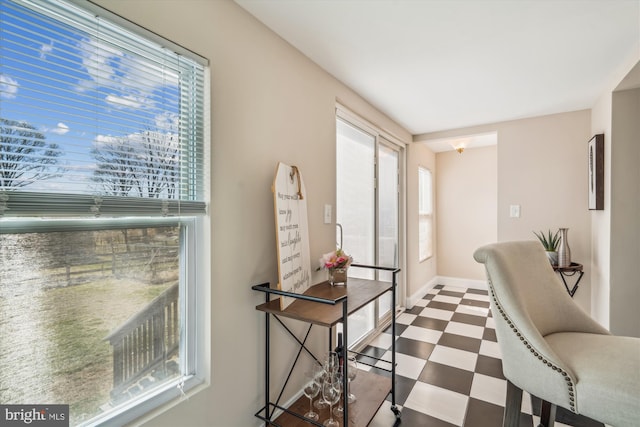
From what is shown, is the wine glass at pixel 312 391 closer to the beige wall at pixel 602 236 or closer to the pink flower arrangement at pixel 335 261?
the pink flower arrangement at pixel 335 261

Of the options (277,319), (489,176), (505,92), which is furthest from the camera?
(489,176)

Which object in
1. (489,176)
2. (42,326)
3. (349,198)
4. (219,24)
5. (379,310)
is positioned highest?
(219,24)

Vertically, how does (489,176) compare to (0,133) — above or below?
above

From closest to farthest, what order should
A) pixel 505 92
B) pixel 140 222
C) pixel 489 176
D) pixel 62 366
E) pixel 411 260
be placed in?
pixel 62 366 < pixel 140 222 < pixel 505 92 < pixel 411 260 < pixel 489 176

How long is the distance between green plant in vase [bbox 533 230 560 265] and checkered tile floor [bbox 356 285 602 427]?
2.97 ft

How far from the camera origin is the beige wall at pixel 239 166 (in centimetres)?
123

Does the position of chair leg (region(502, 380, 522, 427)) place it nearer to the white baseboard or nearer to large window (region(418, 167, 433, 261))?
the white baseboard

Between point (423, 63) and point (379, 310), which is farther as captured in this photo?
point (379, 310)

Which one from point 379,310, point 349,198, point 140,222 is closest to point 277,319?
point 140,222

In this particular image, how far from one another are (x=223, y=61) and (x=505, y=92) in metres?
2.35

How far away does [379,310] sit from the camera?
306cm

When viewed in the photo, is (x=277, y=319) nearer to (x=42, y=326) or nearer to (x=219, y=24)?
(x=42, y=326)

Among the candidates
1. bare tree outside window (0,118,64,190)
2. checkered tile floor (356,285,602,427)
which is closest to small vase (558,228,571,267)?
checkered tile floor (356,285,602,427)

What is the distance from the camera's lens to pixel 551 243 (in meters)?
2.96
